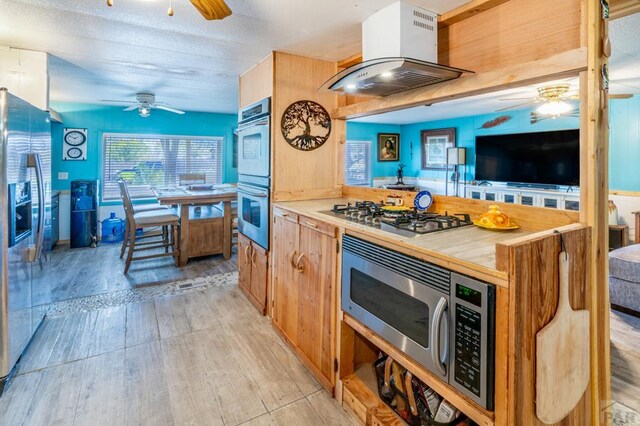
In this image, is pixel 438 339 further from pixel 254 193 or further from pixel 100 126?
pixel 100 126

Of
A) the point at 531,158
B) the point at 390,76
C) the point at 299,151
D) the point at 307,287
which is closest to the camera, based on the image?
the point at 390,76

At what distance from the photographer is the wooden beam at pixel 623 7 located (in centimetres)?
163

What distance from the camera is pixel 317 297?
203 centimetres

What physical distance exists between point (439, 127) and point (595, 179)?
5895mm

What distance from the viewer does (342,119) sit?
114 inches

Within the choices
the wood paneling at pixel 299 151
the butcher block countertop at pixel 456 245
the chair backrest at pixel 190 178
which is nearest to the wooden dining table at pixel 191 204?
the chair backrest at pixel 190 178

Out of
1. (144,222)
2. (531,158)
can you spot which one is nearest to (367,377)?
(144,222)

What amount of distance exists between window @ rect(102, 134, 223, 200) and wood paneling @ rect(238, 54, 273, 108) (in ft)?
10.3

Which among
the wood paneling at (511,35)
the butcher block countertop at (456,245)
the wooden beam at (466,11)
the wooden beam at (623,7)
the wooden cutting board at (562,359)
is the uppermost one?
the wooden beam at (466,11)

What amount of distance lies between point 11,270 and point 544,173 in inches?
230

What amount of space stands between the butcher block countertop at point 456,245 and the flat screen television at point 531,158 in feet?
11.7

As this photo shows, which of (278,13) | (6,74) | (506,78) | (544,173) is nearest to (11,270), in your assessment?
(6,74)

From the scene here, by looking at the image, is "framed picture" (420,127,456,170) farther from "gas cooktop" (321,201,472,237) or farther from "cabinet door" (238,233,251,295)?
"gas cooktop" (321,201,472,237)

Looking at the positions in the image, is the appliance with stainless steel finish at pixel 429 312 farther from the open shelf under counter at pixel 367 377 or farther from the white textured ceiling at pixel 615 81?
the white textured ceiling at pixel 615 81
